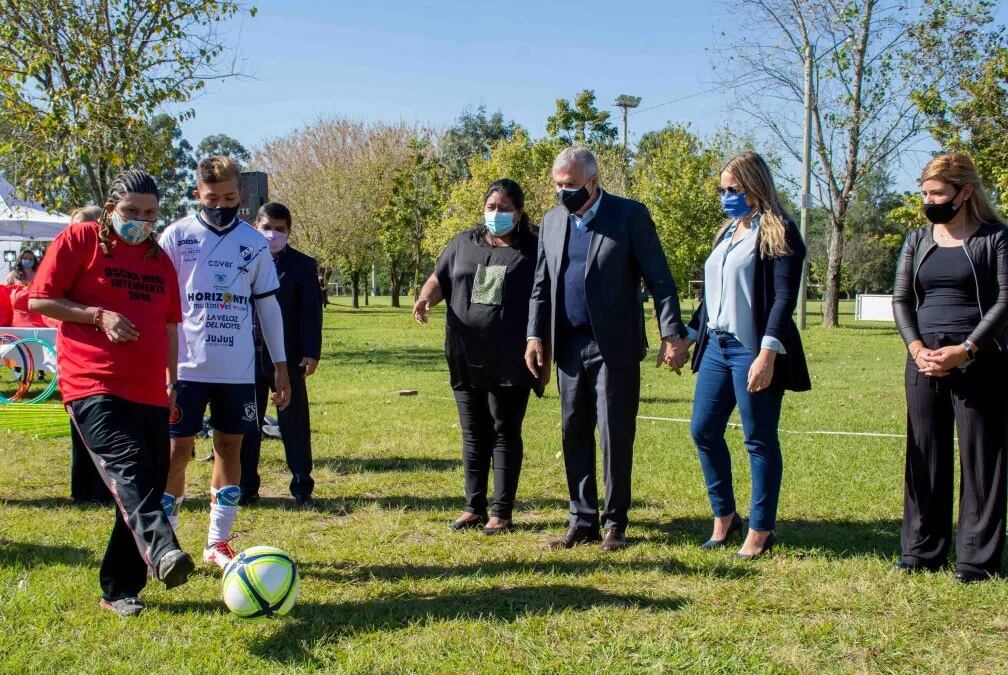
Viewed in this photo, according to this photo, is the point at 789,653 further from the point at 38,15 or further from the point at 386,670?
the point at 38,15

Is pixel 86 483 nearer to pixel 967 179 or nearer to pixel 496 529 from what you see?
pixel 496 529

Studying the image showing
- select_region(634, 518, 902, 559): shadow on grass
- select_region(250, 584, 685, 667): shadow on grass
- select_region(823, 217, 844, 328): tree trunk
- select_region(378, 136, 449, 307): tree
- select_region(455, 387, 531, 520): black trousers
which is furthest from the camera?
select_region(378, 136, 449, 307): tree

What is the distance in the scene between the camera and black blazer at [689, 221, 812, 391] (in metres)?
4.91

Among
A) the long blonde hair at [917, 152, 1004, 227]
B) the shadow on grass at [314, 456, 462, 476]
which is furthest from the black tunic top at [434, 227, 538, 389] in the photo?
the long blonde hair at [917, 152, 1004, 227]

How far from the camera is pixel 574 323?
5.40 metres

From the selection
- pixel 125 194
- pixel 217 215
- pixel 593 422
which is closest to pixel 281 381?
pixel 217 215

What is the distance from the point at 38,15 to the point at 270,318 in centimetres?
1057

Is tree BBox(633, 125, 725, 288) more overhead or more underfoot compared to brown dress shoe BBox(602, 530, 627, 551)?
more overhead

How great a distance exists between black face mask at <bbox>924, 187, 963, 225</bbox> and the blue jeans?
44.7 inches

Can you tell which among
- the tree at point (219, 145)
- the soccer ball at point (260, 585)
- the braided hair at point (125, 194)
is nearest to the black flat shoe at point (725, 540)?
the soccer ball at point (260, 585)

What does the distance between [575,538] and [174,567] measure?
8.04 feet

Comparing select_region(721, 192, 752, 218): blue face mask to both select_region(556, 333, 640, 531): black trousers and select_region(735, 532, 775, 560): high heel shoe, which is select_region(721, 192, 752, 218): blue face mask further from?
select_region(735, 532, 775, 560): high heel shoe

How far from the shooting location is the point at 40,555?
17.0ft

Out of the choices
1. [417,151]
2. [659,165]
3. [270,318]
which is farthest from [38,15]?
[417,151]
